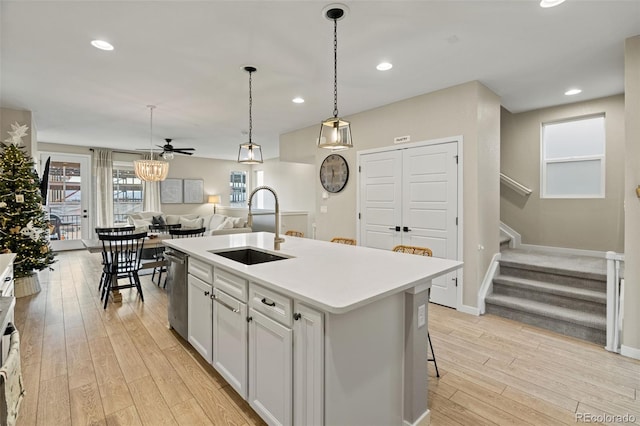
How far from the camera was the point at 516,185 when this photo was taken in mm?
4832

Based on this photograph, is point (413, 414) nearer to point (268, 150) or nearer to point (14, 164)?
point (14, 164)

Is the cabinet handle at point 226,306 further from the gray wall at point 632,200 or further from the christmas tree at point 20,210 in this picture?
the christmas tree at point 20,210

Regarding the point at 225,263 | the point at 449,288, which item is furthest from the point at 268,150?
the point at 225,263

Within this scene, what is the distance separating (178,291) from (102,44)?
230 cm

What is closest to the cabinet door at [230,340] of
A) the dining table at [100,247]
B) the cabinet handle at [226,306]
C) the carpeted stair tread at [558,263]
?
the cabinet handle at [226,306]

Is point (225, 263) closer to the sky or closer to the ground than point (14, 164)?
closer to the ground

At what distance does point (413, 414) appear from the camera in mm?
1718

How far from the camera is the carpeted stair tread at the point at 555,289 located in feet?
10.4

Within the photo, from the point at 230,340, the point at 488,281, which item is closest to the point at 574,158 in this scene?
the point at 488,281

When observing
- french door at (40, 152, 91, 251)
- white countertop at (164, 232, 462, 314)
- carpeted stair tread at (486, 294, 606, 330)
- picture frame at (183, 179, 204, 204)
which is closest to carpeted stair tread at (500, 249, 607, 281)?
carpeted stair tread at (486, 294, 606, 330)

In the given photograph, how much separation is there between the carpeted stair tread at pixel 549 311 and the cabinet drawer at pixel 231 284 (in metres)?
3.06

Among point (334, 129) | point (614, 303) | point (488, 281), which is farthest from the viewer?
point (488, 281)

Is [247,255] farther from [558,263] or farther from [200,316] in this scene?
[558,263]

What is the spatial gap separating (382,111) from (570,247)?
342 cm
